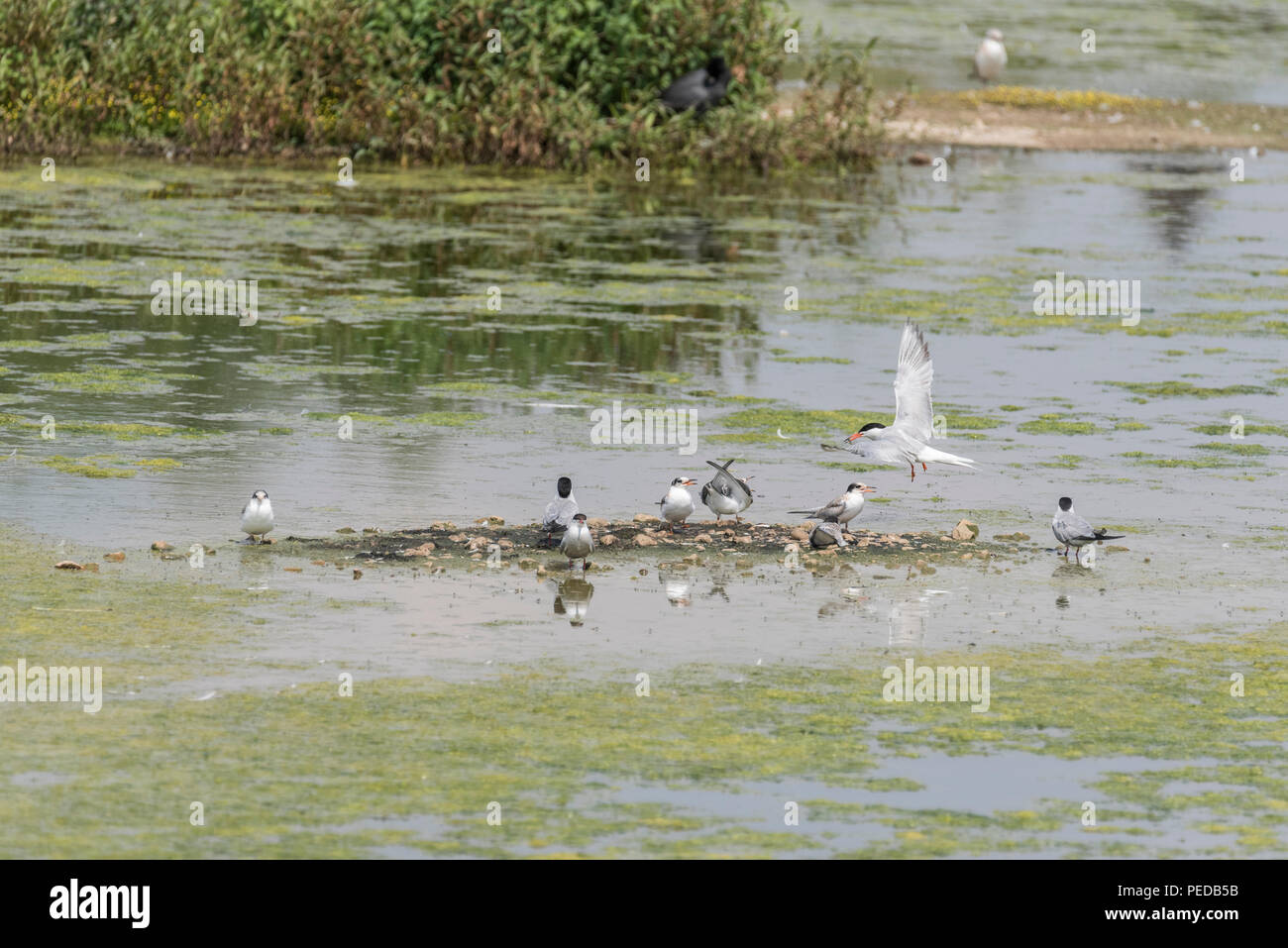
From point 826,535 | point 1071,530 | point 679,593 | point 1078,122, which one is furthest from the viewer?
point 1078,122

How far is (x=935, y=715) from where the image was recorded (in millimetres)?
9453

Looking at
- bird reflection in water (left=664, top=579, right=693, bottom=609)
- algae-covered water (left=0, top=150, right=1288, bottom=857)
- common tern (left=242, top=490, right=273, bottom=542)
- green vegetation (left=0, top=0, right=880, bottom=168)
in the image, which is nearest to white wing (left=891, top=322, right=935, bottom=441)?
algae-covered water (left=0, top=150, right=1288, bottom=857)

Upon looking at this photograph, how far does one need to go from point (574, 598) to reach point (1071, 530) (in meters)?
2.92

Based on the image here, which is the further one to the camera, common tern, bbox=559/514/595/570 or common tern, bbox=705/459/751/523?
common tern, bbox=705/459/751/523

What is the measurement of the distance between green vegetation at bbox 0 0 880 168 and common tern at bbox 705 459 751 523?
16101mm

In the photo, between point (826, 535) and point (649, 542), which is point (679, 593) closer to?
point (649, 542)

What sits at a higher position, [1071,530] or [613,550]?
[1071,530]

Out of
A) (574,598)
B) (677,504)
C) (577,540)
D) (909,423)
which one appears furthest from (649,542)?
(909,423)

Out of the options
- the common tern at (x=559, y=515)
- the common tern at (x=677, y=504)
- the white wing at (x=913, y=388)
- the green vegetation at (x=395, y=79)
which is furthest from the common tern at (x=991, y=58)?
the common tern at (x=559, y=515)

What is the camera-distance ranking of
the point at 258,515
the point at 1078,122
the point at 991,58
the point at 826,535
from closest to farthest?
the point at 258,515 → the point at 826,535 → the point at 1078,122 → the point at 991,58

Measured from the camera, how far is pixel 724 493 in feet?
41.5

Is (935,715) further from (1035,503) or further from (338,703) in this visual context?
(1035,503)

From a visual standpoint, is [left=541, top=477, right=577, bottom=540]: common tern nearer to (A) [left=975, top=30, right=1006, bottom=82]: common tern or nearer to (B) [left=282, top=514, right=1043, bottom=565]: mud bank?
(B) [left=282, top=514, right=1043, bottom=565]: mud bank

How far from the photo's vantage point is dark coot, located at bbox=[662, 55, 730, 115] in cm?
2889
